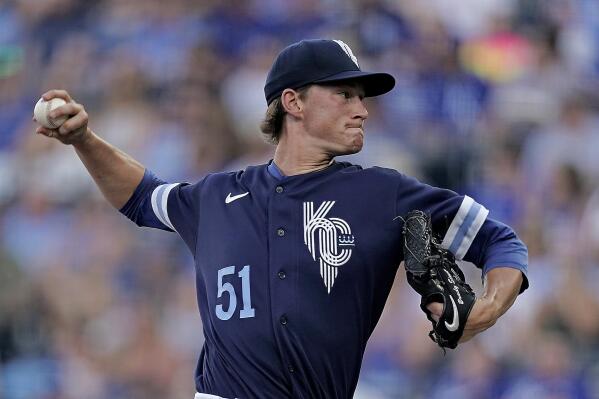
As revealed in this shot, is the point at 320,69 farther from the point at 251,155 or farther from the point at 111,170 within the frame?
the point at 251,155

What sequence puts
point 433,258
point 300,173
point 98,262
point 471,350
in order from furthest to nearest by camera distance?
point 98,262 → point 471,350 → point 300,173 → point 433,258

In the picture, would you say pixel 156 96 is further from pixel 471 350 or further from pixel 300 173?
pixel 300 173

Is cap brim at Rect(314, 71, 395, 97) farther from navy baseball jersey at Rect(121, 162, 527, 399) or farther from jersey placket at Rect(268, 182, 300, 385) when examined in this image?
jersey placket at Rect(268, 182, 300, 385)

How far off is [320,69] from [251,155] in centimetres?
444

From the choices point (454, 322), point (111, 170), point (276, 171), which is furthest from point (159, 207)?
point (454, 322)

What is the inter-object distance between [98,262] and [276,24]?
243cm

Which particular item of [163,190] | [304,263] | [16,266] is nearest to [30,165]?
[16,266]

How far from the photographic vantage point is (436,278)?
3732 mm

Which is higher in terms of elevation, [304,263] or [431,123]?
[431,123]

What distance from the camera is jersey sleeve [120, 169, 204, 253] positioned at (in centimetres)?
425

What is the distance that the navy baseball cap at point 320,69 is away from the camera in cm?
407

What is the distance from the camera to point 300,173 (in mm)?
4145

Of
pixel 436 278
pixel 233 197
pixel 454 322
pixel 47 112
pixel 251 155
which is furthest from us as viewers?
pixel 251 155

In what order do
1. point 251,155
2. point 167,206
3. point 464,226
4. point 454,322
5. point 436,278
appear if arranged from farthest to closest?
1. point 251,155
2. point 167,206
3. point 464,226
4. point 436,278
5. point 454,322
